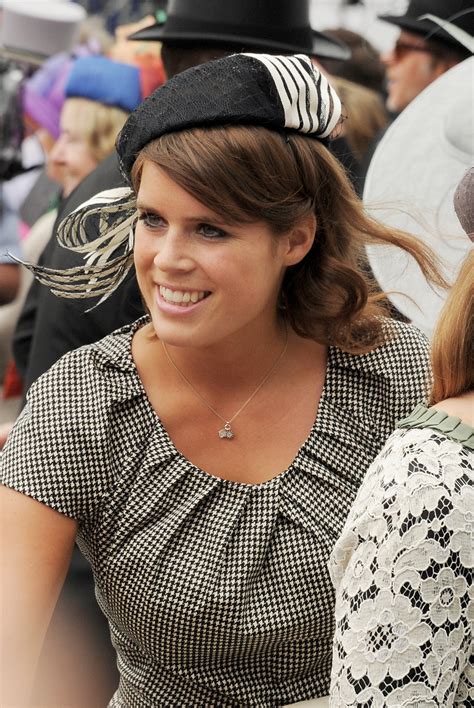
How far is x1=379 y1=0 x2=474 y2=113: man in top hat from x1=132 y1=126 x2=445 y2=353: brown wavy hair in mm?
1350

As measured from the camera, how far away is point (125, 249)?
219 cm

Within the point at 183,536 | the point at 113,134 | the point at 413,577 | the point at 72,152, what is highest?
the point at 413,577

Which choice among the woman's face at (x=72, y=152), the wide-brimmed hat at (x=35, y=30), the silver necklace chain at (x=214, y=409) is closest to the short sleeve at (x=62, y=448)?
the silver necklace chain at (x=214, y=409)

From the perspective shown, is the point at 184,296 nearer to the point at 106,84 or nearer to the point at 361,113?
the point at 106,84

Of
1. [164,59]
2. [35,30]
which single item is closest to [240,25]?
[164,59]

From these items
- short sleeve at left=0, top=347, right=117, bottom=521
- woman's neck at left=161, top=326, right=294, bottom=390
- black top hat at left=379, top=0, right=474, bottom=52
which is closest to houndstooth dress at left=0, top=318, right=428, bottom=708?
short sleeve at left=0, top=347, right=117, bottom=521

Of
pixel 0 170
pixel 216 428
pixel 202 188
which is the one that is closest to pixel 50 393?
pixel 216 428

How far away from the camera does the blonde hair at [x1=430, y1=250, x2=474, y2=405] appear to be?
1.41 m

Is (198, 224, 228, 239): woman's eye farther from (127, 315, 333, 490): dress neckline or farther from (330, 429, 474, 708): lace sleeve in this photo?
(330, 429, 474, 708): lace sleeve

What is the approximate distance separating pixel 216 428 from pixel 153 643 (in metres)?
0.40

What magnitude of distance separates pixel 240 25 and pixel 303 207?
144 centimetres

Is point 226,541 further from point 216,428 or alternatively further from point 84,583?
point 84,583

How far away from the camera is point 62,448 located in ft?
6.22

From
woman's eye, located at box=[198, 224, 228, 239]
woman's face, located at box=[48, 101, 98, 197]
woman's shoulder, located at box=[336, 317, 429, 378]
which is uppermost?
woman's eye, located at box=[198, 224, 228, 239]
